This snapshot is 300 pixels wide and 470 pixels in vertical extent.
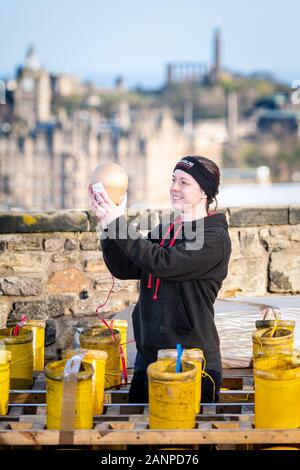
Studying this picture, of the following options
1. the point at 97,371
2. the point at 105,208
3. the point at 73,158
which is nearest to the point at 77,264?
the point at 97,371

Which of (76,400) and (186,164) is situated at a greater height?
(186,164)

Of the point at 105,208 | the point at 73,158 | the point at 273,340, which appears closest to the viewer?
the point at 105,208

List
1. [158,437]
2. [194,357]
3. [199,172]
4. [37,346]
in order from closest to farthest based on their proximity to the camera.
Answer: [158,437] < [194,357] < [199,172] < [37,346]

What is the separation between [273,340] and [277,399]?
1.71 feet

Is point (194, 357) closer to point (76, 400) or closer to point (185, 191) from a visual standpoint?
point (76, 400)

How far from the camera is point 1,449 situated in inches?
119

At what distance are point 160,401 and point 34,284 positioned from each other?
227 centimetres

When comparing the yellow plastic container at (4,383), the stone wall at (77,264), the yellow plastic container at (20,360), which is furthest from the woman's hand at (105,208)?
the stone wall at (77,264)

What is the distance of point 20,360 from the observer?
12.2 ft

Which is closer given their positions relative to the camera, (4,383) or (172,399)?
(172,399)

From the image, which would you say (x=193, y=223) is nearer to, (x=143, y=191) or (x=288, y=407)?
(x=288, y=407)

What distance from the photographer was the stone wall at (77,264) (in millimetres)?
5098

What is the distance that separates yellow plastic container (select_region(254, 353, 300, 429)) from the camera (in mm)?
3039

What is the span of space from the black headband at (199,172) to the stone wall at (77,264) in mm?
1902
